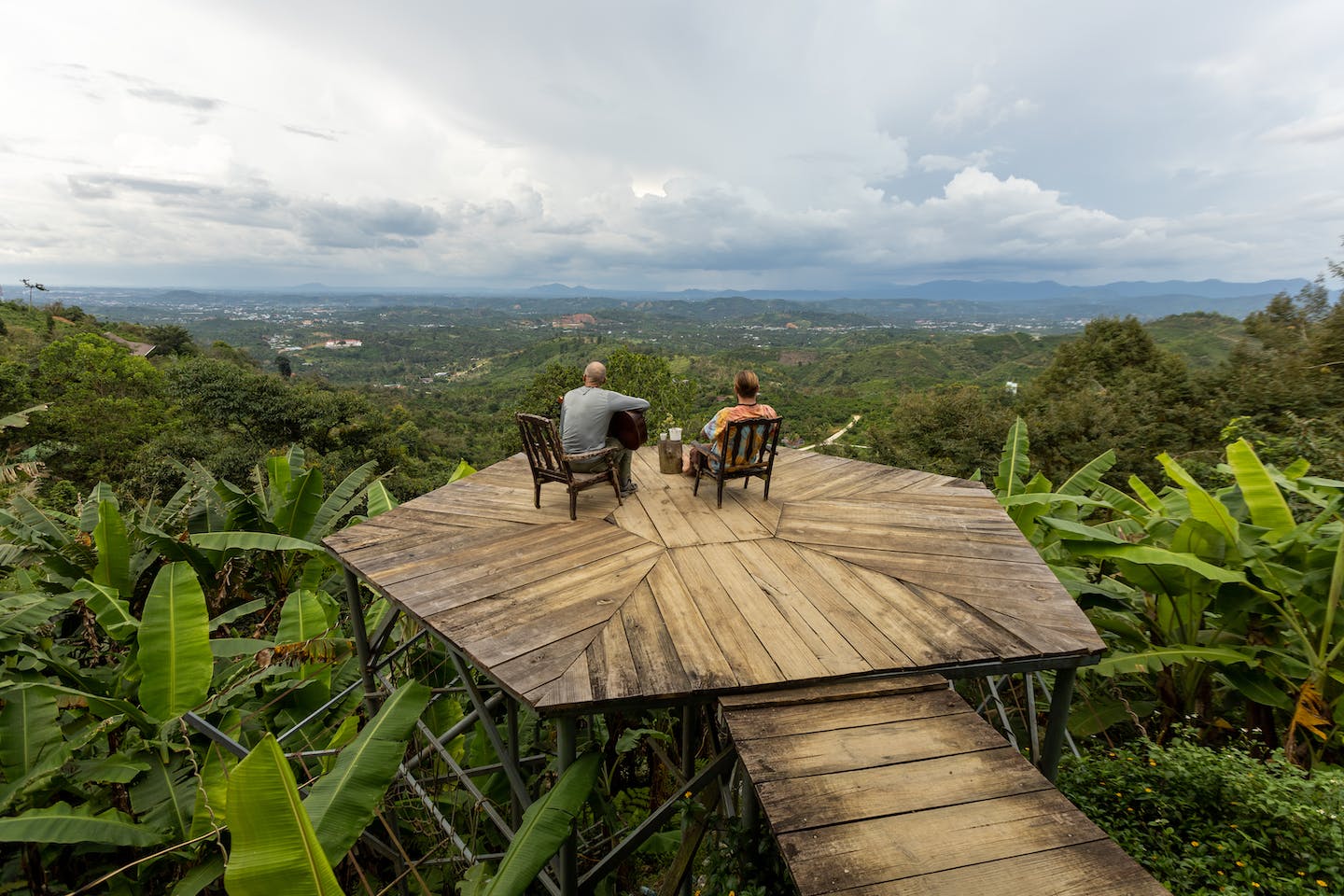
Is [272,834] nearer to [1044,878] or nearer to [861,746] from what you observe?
[861,746]

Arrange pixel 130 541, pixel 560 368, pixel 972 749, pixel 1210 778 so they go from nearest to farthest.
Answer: pixel 972 749, pixel 1210 778, pixel 130 541, pixel 560 368

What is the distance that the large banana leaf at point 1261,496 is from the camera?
3.40 metres

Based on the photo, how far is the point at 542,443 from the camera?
408cm

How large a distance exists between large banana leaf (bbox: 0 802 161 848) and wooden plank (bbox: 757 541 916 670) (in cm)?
345

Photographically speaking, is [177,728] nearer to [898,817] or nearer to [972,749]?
[898,817]

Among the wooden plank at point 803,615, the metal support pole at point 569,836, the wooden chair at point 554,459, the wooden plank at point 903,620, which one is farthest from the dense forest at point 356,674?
the wooden chair at point 554,459

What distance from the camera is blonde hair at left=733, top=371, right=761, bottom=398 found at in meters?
4.40

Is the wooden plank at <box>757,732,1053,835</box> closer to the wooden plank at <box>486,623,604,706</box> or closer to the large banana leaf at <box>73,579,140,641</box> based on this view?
the wooden plank at <box>486,623,604,706</box>

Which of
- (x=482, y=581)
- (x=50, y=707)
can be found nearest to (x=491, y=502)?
(x=482, y=581)

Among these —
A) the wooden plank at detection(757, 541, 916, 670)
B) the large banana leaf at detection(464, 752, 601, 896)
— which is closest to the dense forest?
the large banana leaf at detection(464, 752, 601, 896)

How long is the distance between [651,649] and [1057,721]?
6.59 ft

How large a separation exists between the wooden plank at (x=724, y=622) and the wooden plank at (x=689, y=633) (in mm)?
29

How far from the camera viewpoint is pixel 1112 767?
9.12ft

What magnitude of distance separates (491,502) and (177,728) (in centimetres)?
226
